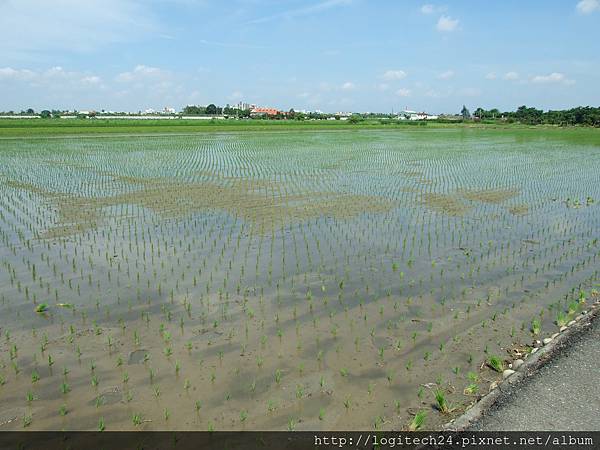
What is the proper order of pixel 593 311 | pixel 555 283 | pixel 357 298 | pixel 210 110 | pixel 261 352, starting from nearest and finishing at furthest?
pixel 261 352 < pixel 593 311 < pixel 357 298 < pixel 555 283 < pixel 210 110

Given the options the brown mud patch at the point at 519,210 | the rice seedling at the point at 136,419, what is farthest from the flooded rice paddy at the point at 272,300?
the brown mud patch at the point at 519,210

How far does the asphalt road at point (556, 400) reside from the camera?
360 cm

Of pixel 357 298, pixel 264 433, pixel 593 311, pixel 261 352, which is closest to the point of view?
pixel 264 433

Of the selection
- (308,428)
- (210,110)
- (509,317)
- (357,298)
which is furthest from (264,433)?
(210,110)

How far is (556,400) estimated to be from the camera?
3.89 metres

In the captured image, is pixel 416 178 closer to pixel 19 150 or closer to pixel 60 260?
pixel 60 260

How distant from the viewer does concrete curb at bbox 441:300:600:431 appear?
3717mm

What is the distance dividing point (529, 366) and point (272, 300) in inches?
131

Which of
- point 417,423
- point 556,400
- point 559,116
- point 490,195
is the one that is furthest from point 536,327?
point 559,116

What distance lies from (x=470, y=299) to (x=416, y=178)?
→ 12.0 m

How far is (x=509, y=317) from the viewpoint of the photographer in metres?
5.89

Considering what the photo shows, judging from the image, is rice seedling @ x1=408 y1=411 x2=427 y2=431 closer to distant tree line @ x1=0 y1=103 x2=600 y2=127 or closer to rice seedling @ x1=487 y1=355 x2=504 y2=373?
rice seedling @ x1=487 y1=355 x2=504 y2=373

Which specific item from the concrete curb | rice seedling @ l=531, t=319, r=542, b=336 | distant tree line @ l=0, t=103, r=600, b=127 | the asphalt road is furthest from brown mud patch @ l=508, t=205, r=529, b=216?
distant tree line @ l=0, t=103, r=600, b=127

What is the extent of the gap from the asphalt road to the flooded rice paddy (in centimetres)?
39
